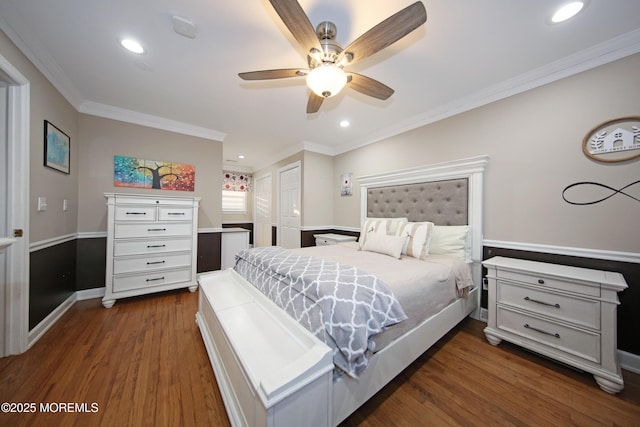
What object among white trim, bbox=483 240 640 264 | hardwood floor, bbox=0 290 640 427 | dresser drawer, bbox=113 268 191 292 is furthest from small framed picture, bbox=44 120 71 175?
white trim, bbox=483 240 640 264

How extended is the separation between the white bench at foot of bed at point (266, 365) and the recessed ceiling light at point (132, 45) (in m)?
2.06

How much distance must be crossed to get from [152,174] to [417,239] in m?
3.57

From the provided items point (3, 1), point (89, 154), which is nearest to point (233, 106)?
point (3, 1)

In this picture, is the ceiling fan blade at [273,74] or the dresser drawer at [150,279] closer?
the ceiling fan blade at [273,74]

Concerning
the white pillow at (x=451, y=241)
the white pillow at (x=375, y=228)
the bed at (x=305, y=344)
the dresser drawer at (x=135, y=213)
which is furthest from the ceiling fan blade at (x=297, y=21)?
the dresser drawer at (x=135, y=213)

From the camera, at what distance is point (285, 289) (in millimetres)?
1465

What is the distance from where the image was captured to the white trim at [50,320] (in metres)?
1.80

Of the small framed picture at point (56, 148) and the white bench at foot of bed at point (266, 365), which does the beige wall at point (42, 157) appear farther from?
the white bench at foot of bed at point (266, 365)

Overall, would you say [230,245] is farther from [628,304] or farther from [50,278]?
[628,304]

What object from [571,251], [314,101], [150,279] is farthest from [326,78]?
[150,279]

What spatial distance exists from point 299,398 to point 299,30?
71.3 inches

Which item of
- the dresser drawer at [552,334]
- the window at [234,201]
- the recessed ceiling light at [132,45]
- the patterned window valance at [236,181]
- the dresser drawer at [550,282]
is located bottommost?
the dresser drawer at [552,334]

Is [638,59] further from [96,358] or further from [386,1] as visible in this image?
[96,358]

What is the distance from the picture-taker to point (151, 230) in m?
2.70
